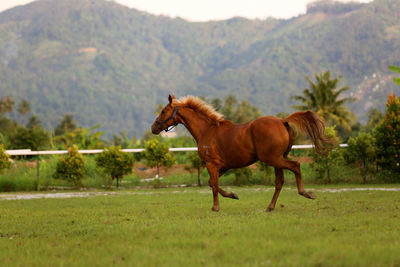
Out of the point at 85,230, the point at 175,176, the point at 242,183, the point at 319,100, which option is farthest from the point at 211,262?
the point at 319,100

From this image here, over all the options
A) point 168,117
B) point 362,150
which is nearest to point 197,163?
point 362,150

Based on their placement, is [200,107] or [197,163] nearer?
[200,107]

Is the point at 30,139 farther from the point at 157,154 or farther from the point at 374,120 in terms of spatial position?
the point at 374,120

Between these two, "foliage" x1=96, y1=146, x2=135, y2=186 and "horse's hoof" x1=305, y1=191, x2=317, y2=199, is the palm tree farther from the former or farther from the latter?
"horse's hoof" x1=305, y1=191, x2=317, y2=199

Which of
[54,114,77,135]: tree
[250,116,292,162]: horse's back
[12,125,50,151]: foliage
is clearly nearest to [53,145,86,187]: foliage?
[250,116,292,162]: horse's back

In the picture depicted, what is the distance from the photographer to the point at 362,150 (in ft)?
68.0

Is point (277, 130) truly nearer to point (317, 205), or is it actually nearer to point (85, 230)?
point (317, 205)

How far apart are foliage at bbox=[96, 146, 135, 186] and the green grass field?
10394mm

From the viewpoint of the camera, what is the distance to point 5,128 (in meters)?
77.1

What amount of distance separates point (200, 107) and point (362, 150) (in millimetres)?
11646

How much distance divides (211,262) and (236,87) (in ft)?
588

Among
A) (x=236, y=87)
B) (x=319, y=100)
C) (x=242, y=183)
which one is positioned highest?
(x=236, y=87)

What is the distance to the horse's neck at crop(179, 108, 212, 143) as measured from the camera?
434 inches

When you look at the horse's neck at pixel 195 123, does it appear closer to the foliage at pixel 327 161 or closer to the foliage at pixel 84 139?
the foliage at pixel 327 161
